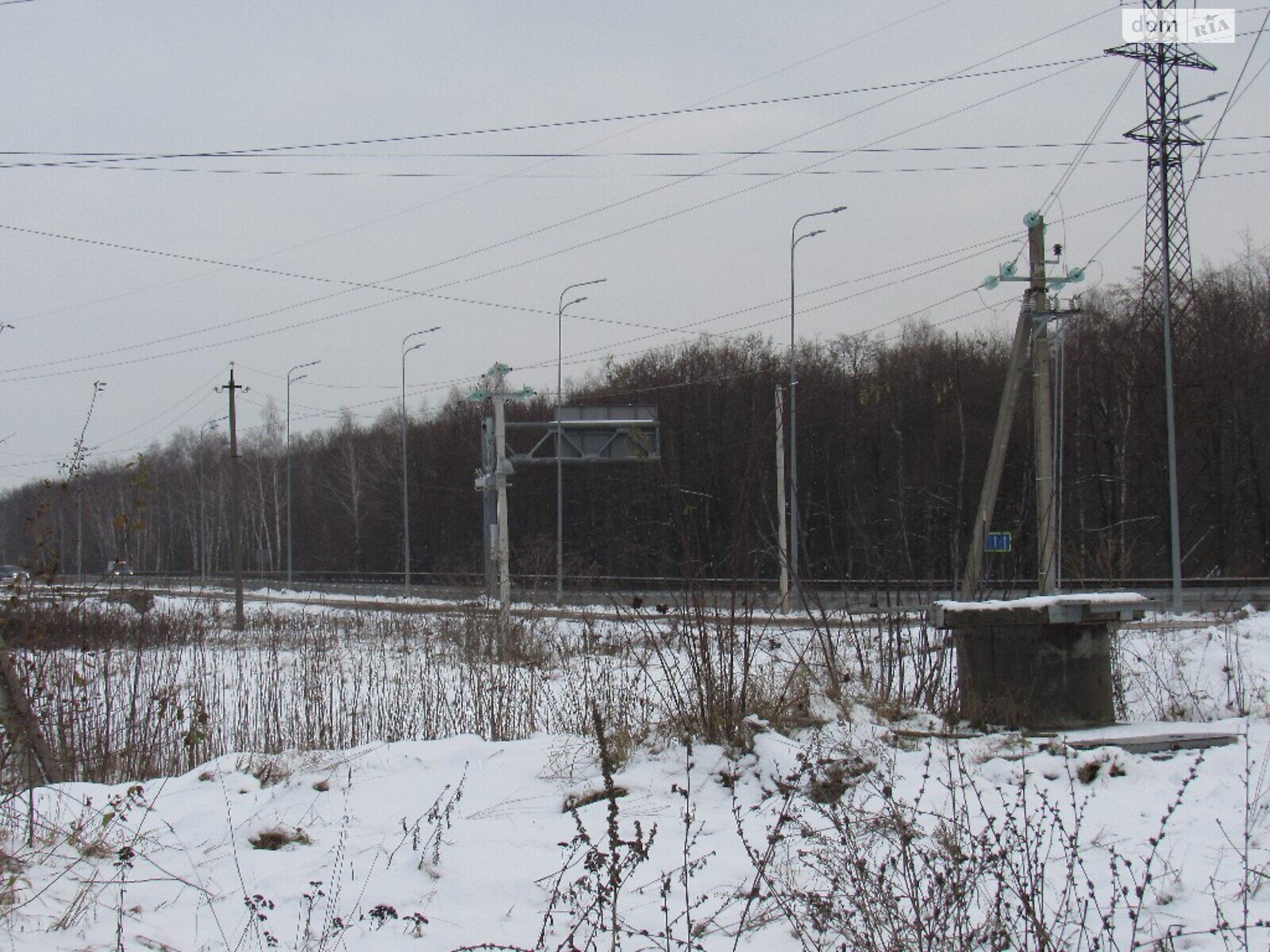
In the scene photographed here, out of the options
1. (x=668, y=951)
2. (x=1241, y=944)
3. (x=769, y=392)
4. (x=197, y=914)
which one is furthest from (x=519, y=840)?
(x=769, y=392)

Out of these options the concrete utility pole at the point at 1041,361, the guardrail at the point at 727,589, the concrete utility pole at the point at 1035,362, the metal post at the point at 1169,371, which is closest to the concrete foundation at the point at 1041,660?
the guardrail at the point at 727,589

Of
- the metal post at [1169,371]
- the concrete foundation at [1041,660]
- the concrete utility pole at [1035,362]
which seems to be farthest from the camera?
the metal post at [1169,371]

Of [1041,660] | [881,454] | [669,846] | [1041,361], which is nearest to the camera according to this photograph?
[669,846]

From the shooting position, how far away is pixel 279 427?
83750mm

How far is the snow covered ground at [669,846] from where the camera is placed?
426cm

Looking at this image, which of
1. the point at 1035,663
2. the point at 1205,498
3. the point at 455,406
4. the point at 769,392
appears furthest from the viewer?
the point at 455,406

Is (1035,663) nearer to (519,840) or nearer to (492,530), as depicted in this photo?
(519,840)

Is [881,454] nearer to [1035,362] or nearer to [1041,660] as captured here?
[1035,362]

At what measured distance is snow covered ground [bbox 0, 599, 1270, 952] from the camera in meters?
A: 4.26

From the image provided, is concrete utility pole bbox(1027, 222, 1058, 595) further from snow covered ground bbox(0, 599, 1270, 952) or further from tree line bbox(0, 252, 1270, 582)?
snow covered ground bbox(0, 599, 1270, 952)

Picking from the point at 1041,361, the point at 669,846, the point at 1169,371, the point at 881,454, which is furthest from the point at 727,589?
the point at 881,454

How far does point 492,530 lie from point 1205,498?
25.7 m

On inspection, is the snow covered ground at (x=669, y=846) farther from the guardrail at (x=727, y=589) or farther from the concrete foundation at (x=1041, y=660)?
the guardrail at (x=727, y=589)

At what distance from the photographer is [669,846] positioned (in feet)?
18.4
